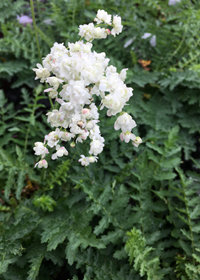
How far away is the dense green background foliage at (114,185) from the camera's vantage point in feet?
4.49

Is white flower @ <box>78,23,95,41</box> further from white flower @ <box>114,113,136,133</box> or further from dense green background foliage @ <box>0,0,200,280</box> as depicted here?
dense green background foliage @ <box>0,0,200,280</box>

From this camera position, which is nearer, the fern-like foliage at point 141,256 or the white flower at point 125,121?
the white flower at point 125,121

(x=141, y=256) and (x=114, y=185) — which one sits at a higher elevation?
(x=114, y=185)

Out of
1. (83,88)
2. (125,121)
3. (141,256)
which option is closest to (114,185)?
(141,256)

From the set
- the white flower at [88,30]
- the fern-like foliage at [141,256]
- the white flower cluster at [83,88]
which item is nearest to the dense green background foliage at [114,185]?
the fern-like foliage at [141,256]

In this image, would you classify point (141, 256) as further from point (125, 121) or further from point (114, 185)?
point (125, 121)

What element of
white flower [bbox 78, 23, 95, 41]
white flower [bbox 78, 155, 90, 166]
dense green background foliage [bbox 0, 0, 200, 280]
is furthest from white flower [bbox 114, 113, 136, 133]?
dense green background foliage [bbox 0, 0, 200, 280]

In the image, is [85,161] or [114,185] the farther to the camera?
[114,185]

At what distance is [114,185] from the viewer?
1.58 meters

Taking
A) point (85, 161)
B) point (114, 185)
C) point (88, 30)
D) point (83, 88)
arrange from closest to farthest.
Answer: point (83, 88) < point (88, 30) < point (85, 161) < point (114, 185)

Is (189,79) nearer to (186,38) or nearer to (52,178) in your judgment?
(186,38)

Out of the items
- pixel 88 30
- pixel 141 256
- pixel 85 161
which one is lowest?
pixel 141 256

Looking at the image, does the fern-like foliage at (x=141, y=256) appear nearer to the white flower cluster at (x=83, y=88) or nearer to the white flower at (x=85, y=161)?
the white flower at (x=85, y=161)

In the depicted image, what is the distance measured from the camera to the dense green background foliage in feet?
4.49
